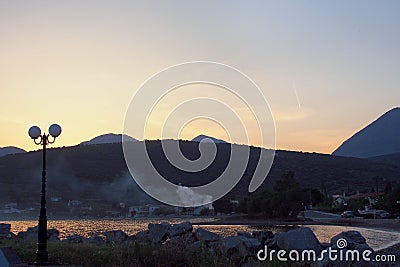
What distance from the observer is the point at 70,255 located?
14.2 metres

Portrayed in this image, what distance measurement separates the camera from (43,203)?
46.6 feet

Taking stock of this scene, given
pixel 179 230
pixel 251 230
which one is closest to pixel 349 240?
pixel 179 230

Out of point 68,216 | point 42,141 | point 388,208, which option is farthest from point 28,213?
point 42,141

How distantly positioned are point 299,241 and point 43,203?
638 cm

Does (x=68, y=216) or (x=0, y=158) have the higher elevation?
(x=0, y=158)

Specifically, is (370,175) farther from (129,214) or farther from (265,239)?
(265,239)

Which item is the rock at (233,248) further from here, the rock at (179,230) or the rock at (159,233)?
the rock at (179,230)

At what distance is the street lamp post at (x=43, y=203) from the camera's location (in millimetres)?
13570

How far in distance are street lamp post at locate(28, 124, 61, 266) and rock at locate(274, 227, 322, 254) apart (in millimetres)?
5796

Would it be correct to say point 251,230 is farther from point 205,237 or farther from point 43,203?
point 43,203

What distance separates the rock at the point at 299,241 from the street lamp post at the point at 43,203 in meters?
5.80

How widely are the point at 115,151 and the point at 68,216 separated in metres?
25.4

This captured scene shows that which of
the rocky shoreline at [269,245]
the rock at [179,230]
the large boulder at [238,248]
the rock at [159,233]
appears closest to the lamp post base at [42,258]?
the rocky shoreline at [269,245]

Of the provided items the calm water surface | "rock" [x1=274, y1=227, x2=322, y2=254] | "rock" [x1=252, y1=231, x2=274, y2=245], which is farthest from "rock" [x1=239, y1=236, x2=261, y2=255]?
the calm water surface
